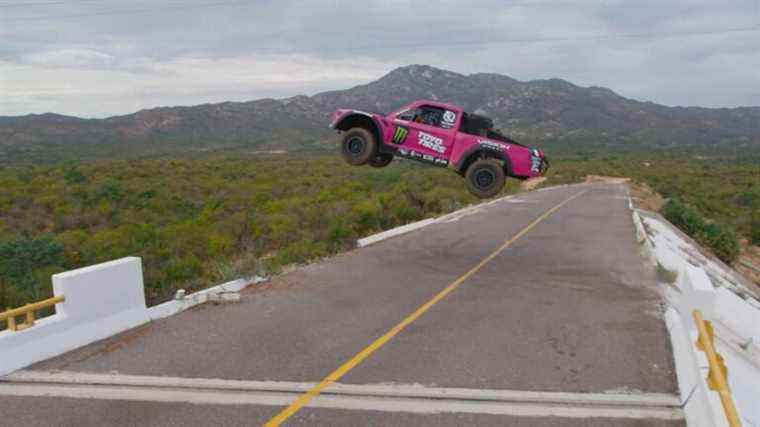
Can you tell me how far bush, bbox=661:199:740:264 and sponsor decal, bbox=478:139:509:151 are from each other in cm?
1645

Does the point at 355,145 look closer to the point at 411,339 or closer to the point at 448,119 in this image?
the point at 448,119

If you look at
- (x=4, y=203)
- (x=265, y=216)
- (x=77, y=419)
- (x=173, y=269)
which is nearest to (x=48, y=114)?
(x=4, y=203)

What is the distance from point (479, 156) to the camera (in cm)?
1447

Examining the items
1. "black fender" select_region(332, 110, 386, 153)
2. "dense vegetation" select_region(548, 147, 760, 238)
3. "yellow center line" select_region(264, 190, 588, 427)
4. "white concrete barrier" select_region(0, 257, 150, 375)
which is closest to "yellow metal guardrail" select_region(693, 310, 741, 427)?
"yellow center line" select_region(264, 190, 588, 427)

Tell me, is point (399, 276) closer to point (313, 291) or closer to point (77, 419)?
point (313, 291)

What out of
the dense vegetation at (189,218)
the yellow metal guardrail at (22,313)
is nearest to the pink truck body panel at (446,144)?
the dense vegetation at (189,218)

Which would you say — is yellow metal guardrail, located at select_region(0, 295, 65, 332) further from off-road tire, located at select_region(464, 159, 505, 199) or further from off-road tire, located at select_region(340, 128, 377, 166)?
off-road tire, located at select_region(464, 159, 505, 199)

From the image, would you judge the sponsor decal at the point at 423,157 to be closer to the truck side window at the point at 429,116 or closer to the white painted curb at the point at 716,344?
the truck side window at the point at 429,116

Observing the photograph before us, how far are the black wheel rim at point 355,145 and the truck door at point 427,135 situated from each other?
755mm

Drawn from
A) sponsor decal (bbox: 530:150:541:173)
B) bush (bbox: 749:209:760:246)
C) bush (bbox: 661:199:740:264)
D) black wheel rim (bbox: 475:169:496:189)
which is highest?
sponsor decal (bbox: 530:150:541:173)

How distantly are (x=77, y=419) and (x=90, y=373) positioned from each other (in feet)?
4.22

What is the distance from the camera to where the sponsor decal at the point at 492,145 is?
47.1 ft

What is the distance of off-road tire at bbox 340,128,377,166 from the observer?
14.6 metres

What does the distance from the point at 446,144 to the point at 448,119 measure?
24.4 inches
